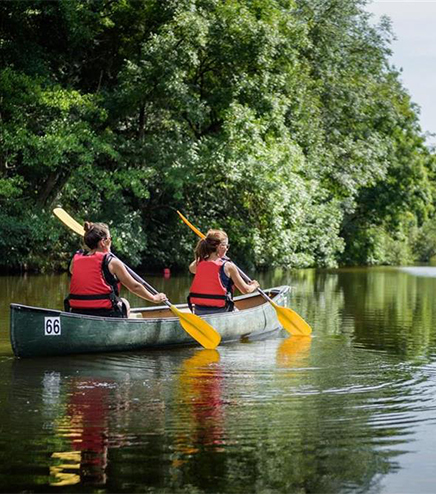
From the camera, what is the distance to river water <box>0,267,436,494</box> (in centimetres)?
496

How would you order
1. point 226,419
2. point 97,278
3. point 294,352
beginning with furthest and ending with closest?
point 294,352 < point 97,278 < point 226,419

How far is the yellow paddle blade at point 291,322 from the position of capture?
470 inches

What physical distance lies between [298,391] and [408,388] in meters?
0.94

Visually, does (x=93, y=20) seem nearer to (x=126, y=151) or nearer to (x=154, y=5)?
(x=154, y=5)

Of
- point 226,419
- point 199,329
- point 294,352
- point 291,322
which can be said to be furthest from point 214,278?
point 226,419

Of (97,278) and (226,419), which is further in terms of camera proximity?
(97,278)

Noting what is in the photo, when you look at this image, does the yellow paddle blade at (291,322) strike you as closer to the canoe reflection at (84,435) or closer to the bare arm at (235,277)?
the bare arm at (235,277)

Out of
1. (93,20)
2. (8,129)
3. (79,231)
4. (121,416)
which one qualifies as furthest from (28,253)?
(121,416)

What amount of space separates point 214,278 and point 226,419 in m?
4.57

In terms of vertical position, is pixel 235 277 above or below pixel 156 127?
below

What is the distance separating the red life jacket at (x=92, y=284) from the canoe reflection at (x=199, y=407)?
988 mm

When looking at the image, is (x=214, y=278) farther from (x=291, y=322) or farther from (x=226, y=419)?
(x=226, y=419)

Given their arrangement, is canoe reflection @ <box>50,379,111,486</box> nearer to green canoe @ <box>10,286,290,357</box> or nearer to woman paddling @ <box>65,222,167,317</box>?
green canoe @ <box>10,286,290,357</box>

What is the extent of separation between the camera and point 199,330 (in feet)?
34.1
